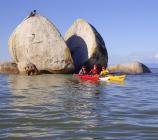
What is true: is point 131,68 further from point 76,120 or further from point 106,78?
point 76,120

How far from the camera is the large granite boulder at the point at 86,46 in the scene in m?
34.6

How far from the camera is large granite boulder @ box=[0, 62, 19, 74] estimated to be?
36.5 m

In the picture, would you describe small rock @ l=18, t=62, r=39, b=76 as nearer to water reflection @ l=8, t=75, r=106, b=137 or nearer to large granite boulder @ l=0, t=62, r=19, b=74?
large granite boulder @ l=0, t=62, r=19, b=74

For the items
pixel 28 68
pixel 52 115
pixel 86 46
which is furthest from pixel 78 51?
pixel 52 115

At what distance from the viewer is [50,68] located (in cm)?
3409

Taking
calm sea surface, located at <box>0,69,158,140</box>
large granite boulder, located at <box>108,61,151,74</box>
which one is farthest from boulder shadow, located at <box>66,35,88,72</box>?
calm sea surface, located at <box>0,69,158,140</box>

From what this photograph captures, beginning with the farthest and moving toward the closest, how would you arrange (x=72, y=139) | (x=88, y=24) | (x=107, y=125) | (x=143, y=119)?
(x=88, y=24) → (x=143, y=119) → (x=107, y=125) → (x=72, y=139)

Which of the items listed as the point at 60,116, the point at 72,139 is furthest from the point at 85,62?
the point at 72,139

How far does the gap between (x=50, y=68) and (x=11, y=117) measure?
935 inches

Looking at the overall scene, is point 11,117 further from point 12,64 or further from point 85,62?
point 12,64

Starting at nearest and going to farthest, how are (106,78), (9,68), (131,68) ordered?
(106,78)
(9,68)
(131,68)

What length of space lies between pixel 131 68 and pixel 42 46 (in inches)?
457

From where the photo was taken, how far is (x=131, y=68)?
41.5m

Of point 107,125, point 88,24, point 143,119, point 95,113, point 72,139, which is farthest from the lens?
point 88,24
